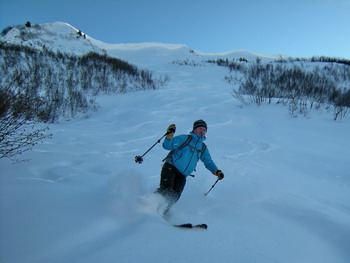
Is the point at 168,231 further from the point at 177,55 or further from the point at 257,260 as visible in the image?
the point at 177,55

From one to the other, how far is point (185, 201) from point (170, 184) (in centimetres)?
40

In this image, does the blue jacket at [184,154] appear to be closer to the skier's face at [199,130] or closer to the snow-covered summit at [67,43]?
the skier's face at [199,130]

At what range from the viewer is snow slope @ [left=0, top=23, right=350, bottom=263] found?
184 centimetres

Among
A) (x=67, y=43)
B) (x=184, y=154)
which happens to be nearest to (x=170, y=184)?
(x=184, y=154)

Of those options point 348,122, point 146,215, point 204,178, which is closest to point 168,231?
point 146,215

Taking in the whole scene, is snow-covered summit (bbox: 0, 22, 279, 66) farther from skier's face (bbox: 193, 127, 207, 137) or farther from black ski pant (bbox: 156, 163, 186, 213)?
black ski pant (bbox: 156, 163, 186, 213)

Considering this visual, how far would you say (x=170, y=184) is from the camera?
9.21 feet

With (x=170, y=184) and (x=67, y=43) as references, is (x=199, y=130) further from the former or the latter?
(x=67, y=43)

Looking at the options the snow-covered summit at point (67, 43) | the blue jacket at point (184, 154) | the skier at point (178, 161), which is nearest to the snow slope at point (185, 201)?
the skier at point (178, 161)

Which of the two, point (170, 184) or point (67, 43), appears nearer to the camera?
point (170, 184)

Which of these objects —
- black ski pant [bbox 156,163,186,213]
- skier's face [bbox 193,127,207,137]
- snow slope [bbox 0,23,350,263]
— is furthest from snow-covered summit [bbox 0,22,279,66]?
black ski pant [bbox 156,163,186,213]

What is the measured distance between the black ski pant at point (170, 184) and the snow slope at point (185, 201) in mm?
139

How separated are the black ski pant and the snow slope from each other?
0.46 ft

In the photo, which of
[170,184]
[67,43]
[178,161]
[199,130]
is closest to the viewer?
[170,184]
